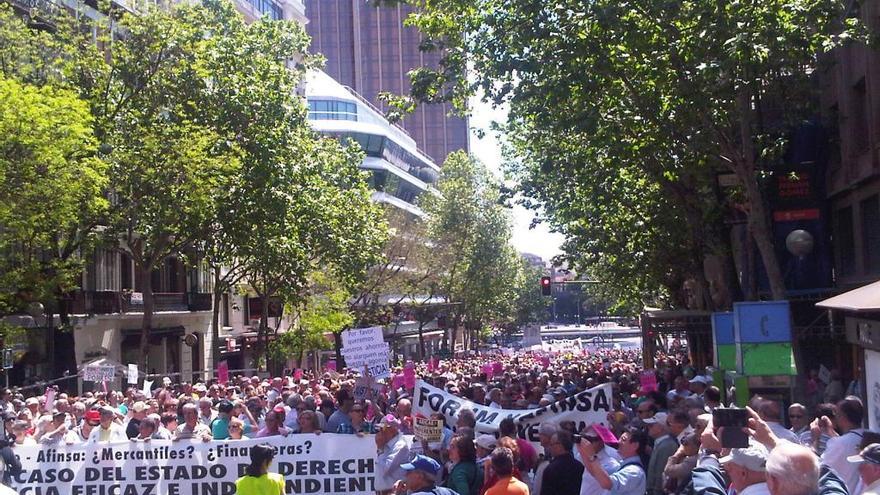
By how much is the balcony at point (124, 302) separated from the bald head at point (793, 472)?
32225 millimetres

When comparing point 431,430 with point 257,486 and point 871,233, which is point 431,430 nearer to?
point 257,486

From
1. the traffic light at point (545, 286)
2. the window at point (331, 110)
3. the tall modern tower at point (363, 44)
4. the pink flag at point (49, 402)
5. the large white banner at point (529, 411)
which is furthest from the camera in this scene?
the tall modern tower at point (363, 44)

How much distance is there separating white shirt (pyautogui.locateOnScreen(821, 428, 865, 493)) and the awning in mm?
1988

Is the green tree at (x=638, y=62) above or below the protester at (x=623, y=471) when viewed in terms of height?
above

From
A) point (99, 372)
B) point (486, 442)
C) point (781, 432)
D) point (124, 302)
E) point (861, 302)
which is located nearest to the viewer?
point (781, 432)

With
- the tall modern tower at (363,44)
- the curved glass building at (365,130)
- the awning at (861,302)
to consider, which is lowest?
the awning at (861,302)

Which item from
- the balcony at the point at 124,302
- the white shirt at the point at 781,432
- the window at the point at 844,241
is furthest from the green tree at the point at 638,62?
the balcony at the point at 124,302

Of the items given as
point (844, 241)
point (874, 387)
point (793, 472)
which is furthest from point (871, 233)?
point (793, 472)

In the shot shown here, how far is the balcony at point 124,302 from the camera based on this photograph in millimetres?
38000

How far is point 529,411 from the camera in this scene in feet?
39.8

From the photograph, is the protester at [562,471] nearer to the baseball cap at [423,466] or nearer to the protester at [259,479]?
the baseball cap at [423,466]

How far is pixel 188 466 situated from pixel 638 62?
10228 mm

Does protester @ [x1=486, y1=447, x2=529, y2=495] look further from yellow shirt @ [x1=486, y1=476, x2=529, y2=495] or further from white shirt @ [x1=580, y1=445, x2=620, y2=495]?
white shirt @ [x1=580, y1=445, x2=620, y2=495]

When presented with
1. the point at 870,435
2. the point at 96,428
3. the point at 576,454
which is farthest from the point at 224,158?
the point at 870,435
